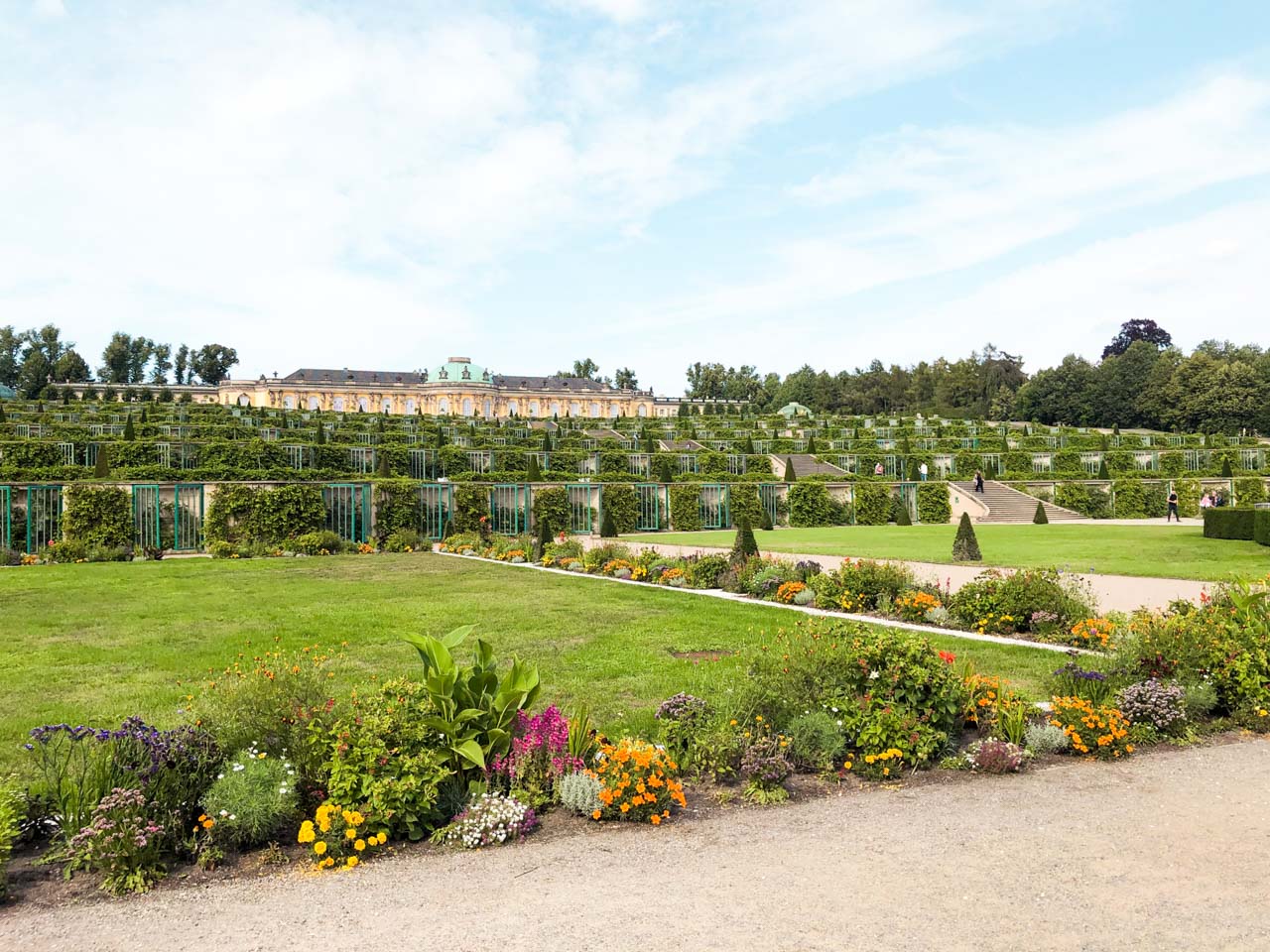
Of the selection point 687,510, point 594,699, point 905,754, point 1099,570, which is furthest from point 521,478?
point 905,754

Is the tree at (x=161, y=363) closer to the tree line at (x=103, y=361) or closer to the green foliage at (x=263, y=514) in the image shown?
the tree line at (x=103, y=361)

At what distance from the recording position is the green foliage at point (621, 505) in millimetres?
29891

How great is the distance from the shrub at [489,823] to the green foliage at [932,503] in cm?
3355

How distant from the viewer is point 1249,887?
4.27m

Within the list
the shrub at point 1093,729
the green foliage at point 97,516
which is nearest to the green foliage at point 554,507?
the green foliage at point 97,516

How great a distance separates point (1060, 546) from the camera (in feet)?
71.5

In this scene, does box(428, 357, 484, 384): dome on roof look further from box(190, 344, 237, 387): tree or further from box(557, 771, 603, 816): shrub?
box(557, 771, 603, 816): shrub

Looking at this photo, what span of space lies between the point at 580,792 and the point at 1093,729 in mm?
3802

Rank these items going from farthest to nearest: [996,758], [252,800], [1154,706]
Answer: [1154,706] < [996,758] < [252,800]

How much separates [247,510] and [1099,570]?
19157 millimetres

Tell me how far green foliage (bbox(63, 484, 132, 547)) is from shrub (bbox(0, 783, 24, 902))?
1818 centimetres

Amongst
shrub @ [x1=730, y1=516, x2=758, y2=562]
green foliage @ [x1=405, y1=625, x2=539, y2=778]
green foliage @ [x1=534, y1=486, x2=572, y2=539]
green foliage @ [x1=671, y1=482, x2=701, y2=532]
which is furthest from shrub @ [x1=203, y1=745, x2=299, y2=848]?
green foliage @ [x1=671, y1=482, x2=701, y2=532]

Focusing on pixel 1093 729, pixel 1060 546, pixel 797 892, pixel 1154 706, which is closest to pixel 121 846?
pixel 797 892

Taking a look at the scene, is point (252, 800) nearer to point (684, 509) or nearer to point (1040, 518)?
point (684, 509)
